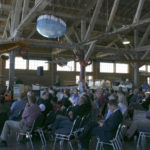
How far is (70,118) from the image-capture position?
14.7ft

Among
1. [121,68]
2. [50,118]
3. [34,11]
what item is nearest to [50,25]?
[34,11]

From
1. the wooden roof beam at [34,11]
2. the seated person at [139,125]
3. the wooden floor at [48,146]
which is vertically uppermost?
the wooden roof beam at [34,11]

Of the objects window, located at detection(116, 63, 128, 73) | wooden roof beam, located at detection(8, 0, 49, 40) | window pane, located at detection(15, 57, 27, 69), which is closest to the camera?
wooden roof beam, located at detection(8, 0, 49, 40)

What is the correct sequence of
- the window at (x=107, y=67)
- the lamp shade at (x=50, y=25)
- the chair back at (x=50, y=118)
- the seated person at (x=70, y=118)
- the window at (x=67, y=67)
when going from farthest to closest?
1. the window at (x=107, y=67)
2. the window at (x=67, y=67)
3. the lamp shade at (x=50, y=25)
4. the chair back at (x=50, y=118)
5. the seated person at (x=70, y=118)

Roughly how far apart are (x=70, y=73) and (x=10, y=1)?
1251cm

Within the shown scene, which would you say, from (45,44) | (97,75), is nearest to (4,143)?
(45,44)

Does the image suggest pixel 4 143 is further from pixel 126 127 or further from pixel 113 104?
pixel 126 127

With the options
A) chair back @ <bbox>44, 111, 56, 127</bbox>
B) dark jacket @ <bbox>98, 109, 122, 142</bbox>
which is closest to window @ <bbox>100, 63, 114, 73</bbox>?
chair back @ <bbox>44, 111, 56, 127</bbox>

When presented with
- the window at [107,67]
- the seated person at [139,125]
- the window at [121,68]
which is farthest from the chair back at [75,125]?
the window at [121,68]

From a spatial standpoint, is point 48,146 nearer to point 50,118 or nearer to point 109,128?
point 50,118

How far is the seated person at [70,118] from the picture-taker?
13.4ft

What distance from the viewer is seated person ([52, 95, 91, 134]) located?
4.08m

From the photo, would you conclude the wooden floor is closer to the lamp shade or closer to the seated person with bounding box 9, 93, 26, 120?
the seated person with bounding box 9, 93, 26, 120

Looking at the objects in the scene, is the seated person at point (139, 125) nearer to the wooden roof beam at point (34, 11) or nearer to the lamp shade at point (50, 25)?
the lamp shade at point (50, 25)
